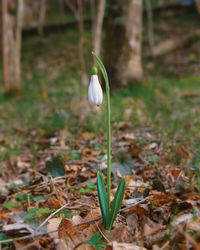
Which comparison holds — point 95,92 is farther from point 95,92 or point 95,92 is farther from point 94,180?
point 94,180

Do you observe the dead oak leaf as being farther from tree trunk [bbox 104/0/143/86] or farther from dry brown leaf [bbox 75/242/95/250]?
tree trunk [bbox 104/0/143/86]

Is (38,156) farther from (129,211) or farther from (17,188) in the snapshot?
(129,211)

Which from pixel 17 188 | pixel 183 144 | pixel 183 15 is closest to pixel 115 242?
pixel 17 188

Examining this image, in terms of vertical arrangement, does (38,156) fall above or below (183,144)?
below

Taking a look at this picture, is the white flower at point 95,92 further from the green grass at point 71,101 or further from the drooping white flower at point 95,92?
the green grass at point 71,101

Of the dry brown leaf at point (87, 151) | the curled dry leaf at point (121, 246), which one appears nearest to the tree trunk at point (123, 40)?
the dry brown leaf at point (87, 151)

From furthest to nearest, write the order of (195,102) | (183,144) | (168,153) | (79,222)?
(195,102) < (183,144) < (168,153) < (79,222)
